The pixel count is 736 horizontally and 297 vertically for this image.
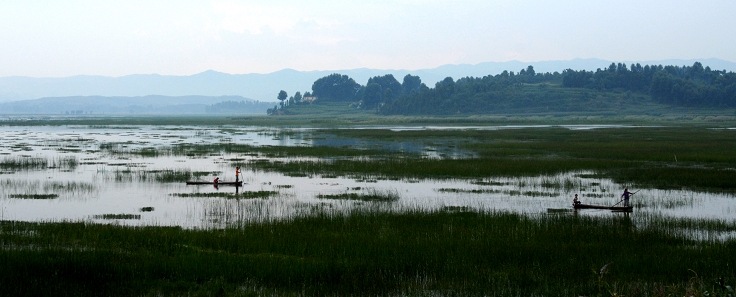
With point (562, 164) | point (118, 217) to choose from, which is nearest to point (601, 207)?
point (118, 217)

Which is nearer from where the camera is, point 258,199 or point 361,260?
point 361,260

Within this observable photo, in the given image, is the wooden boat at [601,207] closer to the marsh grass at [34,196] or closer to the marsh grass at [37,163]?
the marsh grass at [34,196]

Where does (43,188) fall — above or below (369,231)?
above

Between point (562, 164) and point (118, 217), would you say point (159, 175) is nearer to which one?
point (118, 217)

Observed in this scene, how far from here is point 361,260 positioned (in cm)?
1920

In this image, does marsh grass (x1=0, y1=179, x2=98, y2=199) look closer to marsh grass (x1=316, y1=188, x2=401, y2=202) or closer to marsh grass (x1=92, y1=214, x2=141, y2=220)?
marsh grass (x1=92, y1=214, x2=141, y2=220)

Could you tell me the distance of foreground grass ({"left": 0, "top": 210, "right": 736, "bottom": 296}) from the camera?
16.8 metres

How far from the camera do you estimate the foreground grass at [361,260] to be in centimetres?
1675

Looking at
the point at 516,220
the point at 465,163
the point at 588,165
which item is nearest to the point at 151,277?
the point at 516,220

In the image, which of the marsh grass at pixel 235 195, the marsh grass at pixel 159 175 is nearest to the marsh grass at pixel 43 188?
the marsh grass at pixel 159 175

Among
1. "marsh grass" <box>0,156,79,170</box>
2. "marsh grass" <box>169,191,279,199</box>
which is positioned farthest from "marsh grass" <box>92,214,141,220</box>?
"marsh grass" <box>0,156,79,170</box>

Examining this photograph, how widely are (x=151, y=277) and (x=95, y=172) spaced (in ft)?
94.6

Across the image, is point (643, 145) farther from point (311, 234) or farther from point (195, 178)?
point (311, 234)

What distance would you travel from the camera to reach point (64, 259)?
1805cm
